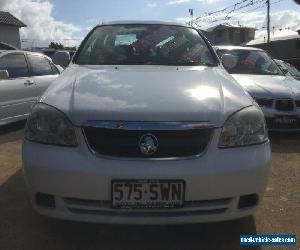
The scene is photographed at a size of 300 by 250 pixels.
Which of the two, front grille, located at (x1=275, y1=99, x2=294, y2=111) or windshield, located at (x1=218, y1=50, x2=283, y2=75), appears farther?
windshield, located at (x1=218, y1=50, x2=283, y2=75)

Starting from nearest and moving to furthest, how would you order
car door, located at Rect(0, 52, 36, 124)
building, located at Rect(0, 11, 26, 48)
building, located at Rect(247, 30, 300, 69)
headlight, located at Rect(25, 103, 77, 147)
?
1. headlight, located at Rect(25, 103, 77, 147)
2. car door, located at Rect(0, 52, 36, 124)
3. building, located at Rect(0, 11, 26, 48)
4. building, located at Rect(247, 30, 300, 69)

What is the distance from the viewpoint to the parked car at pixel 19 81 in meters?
7.13

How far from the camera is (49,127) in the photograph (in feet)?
9.82

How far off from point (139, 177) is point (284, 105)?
4821mm

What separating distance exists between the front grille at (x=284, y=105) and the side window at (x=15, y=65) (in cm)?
427

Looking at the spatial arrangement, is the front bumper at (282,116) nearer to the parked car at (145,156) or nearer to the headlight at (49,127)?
the parked car at (145,156)

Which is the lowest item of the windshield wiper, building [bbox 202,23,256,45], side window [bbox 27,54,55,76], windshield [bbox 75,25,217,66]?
building [bbox 202,23,256,45]

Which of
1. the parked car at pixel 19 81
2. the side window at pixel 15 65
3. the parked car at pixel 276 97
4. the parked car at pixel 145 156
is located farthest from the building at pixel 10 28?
the parked car at pixel 145 156

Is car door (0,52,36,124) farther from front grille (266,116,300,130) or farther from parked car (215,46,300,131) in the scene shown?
front grille (266,116,300,130)

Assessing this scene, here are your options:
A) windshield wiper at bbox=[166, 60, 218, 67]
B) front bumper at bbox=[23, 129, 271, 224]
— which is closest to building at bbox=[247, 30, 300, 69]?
windshield wiper at bbox=[166, 60, 218, 67]

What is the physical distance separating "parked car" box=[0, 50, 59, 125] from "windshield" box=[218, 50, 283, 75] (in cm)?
333

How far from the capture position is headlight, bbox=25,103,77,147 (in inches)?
115

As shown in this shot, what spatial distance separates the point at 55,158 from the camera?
2.83 m

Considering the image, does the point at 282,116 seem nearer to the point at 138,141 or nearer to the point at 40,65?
the point at 40,65
